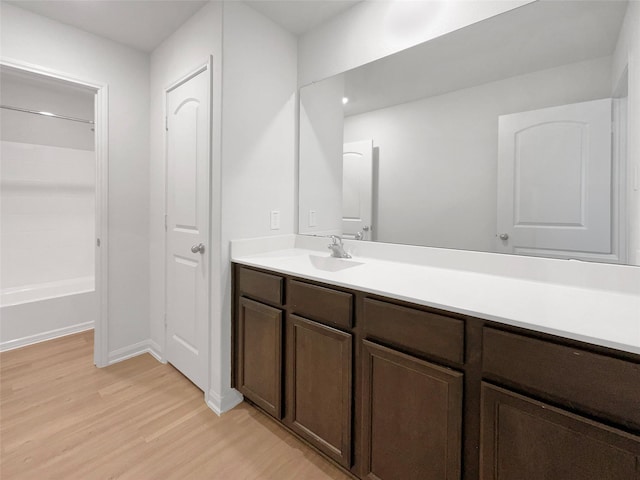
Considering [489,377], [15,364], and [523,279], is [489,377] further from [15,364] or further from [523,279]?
[15,364]

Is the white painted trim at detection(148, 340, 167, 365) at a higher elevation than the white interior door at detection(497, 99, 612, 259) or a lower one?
lower

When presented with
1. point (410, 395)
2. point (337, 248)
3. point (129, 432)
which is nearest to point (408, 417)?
point (410, 395)

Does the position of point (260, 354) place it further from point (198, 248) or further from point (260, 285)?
point (198, 248)

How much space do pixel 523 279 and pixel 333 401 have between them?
956 mm

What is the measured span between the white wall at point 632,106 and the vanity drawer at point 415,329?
2.45 ft

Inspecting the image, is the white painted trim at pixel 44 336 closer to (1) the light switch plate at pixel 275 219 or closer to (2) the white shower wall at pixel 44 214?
(2) the white shower wall at pixel 44 214

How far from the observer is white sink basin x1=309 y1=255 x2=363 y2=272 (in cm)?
173

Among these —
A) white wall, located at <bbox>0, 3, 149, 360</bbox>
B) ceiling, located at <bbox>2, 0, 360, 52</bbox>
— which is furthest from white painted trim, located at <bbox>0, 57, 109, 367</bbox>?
ceiling, located at <bbox>2, 0, 360, 52</bbox>

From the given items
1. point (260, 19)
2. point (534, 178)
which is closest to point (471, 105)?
point (534, 178)

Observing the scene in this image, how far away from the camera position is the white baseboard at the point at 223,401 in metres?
1.82

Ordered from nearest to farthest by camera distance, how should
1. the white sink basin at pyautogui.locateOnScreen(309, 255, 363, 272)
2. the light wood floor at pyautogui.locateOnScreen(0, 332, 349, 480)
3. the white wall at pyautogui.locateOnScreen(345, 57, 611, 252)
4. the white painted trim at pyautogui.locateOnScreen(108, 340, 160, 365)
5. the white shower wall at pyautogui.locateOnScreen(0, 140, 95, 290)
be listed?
the white wall at pyautogui.locateOnScreen(345, 57, 611, 252) → the light wood floor at pyautogui.locateOnScreen(0, 332, 349, 480) → the white sink basin at pyautogui.locateOnScreen(309, 255, 363, 272) → the white painted trim at pyautogui.locateOnScreen(108, 340, 160, 365) → the white shower wall at pyautogui.locateOnScreen(0, 140, 95, 290)

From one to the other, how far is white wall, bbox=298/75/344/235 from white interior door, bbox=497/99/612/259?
93 centimetres

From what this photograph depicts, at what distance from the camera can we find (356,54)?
183cm

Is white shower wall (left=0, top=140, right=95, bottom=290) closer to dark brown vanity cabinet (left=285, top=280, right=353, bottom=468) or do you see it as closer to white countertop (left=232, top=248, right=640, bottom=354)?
white countertop (left=232, top=248, right=640, bottom=354)
